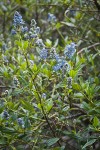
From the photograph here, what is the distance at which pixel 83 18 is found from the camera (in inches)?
119

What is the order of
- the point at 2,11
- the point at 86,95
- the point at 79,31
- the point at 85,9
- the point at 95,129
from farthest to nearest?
1. the point at 2,11
2. the point at 79,31
3. the point at 85,9
4. the point at 86,95
5. the point at 95,129

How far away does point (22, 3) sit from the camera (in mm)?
2891

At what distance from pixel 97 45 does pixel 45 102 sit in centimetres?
107

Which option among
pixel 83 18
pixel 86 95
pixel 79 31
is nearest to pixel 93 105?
pixel 86 95

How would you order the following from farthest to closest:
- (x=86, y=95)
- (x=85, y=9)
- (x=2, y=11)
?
(x=2, y=11)
(x=85, y=9)
(x=86, y=95)

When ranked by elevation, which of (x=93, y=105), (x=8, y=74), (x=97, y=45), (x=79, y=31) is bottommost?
(x=93, y=105)

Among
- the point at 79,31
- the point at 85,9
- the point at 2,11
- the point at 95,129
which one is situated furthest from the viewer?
the point at 2,11

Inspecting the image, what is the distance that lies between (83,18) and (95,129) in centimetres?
150

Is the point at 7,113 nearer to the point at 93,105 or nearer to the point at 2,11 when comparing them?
the point at 93,105

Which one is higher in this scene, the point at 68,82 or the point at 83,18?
the point at 83,18

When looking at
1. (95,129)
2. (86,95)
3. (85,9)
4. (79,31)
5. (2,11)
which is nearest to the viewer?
(95,129)

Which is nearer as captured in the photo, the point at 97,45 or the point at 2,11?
the point at 97,45

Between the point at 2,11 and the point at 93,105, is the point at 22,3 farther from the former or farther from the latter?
the point at 93,105

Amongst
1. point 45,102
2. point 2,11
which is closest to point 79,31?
point 2,11
